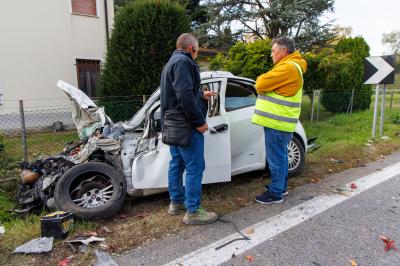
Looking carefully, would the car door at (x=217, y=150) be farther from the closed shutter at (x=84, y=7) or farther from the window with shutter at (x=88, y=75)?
the closed shutter at (x=84, y=7)

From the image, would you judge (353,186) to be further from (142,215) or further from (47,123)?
(47,123)

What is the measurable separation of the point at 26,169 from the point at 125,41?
4.84 metres

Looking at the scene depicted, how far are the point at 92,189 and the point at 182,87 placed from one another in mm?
1771

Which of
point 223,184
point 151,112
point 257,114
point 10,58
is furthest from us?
point 10,58

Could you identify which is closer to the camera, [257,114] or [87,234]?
[87,234]

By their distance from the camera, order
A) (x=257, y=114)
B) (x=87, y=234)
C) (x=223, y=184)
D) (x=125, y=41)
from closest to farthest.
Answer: (x=87, y=234) < (x=257, y=114) < (x=223, y=184) < (x=125, y=41)

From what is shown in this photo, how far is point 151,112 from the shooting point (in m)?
4.22

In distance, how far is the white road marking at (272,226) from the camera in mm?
2760

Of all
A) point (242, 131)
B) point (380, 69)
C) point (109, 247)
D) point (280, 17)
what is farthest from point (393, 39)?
point (109, 247)

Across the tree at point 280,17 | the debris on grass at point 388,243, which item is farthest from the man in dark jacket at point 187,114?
the tree at point 280,17

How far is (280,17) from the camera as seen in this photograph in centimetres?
1414

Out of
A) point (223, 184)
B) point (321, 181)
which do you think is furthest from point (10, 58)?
point (321, 181)

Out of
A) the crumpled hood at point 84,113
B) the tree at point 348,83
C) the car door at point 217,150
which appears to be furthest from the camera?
the tree at point 348,83

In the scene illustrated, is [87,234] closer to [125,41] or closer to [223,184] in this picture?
[223,184]
